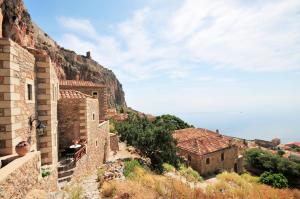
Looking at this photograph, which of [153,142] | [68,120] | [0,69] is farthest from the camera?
[153,142]

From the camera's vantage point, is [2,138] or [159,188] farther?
[159,188]

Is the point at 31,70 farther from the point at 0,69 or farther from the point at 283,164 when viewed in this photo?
the point at 283,164

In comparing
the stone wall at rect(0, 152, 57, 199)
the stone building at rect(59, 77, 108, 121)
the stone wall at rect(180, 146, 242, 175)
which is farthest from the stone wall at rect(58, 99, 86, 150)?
the stone wall at rect(180, 146, 242, 175)

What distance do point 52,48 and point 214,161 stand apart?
138 feet

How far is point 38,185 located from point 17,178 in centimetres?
196

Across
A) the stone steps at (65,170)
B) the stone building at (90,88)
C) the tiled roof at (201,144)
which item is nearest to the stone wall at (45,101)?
the stone steps at (65,170)

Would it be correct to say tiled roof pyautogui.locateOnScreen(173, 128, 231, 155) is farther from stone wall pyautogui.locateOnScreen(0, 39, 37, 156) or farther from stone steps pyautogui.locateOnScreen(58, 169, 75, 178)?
stone wall pyautogui.locateOnScreen(0, 39, 37, 156)

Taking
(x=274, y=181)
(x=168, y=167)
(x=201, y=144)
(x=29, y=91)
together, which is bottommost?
(x=274, y=181)

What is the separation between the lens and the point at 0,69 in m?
6.11

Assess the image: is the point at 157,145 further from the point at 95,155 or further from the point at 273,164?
the point at 273,164

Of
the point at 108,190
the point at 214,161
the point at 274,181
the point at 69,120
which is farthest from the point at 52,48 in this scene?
the point at 274,181

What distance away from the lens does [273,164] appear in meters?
28.4

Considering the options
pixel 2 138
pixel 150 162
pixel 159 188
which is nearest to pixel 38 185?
pixel 2 138

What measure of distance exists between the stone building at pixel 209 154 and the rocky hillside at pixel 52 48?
74.4ft
